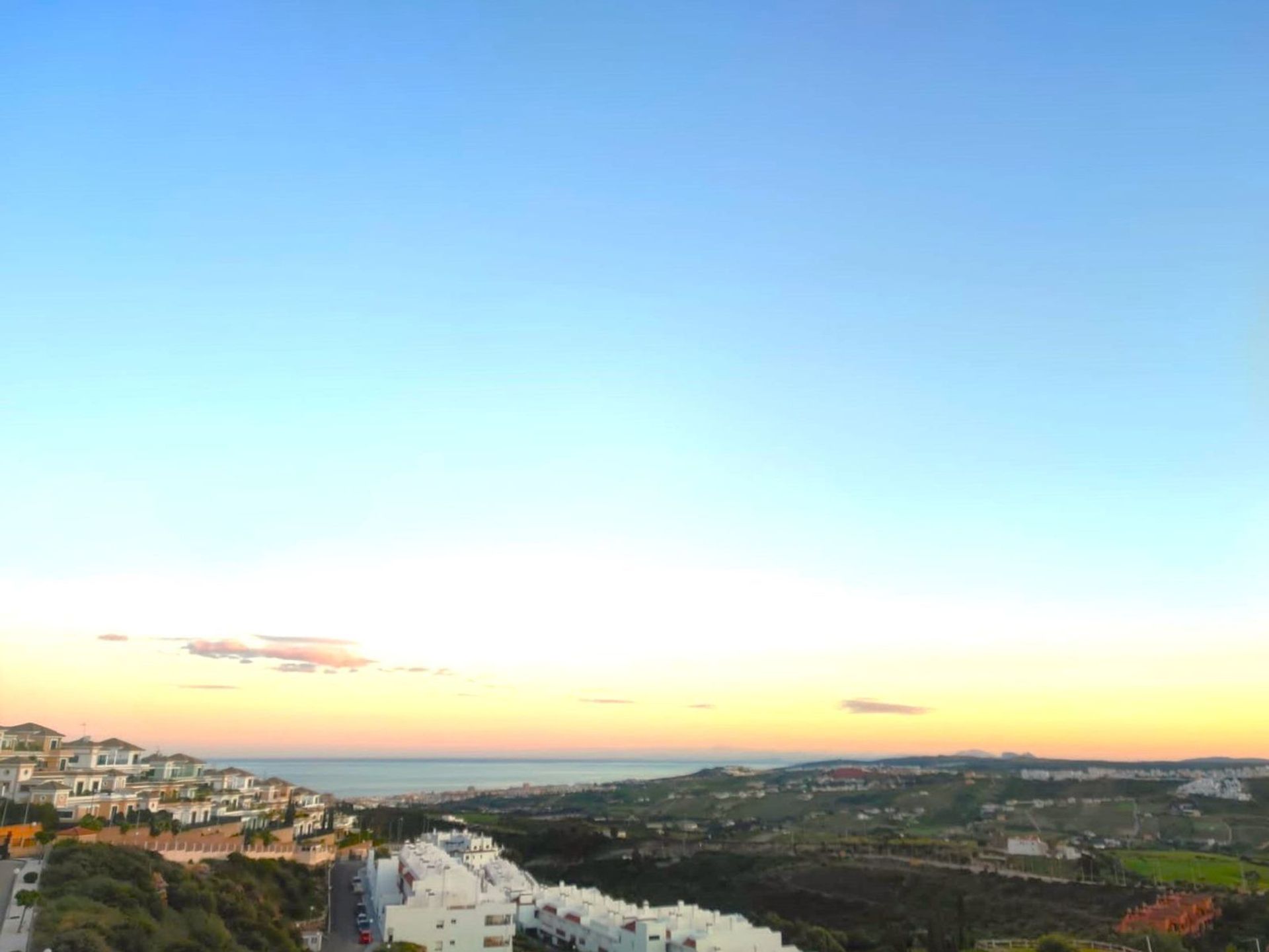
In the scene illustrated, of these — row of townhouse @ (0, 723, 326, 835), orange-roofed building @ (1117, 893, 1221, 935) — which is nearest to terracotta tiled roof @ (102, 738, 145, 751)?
row of townhouse @ (0, 723, 326, 835)

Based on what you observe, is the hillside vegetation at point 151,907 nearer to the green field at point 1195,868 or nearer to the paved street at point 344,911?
the paved street at point 344,911

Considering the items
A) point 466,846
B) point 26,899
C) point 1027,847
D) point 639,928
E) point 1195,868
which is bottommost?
point 1027,847

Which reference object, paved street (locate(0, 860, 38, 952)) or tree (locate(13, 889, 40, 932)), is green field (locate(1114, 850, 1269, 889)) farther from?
paved street (locate(0, 860, 38, 952))

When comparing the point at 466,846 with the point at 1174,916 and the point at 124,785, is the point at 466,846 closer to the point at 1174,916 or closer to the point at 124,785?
the point at 124,785

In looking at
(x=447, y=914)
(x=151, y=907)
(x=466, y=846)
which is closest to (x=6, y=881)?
(x=151, y=907)

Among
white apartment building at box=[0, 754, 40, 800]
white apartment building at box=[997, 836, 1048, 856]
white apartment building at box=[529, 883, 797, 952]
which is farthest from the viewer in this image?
white apartment building at box=[997, 836, 1048, 856]

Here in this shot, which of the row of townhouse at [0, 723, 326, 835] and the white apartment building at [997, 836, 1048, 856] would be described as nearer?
the row of townhouse at [0, 723, 326, 835]
